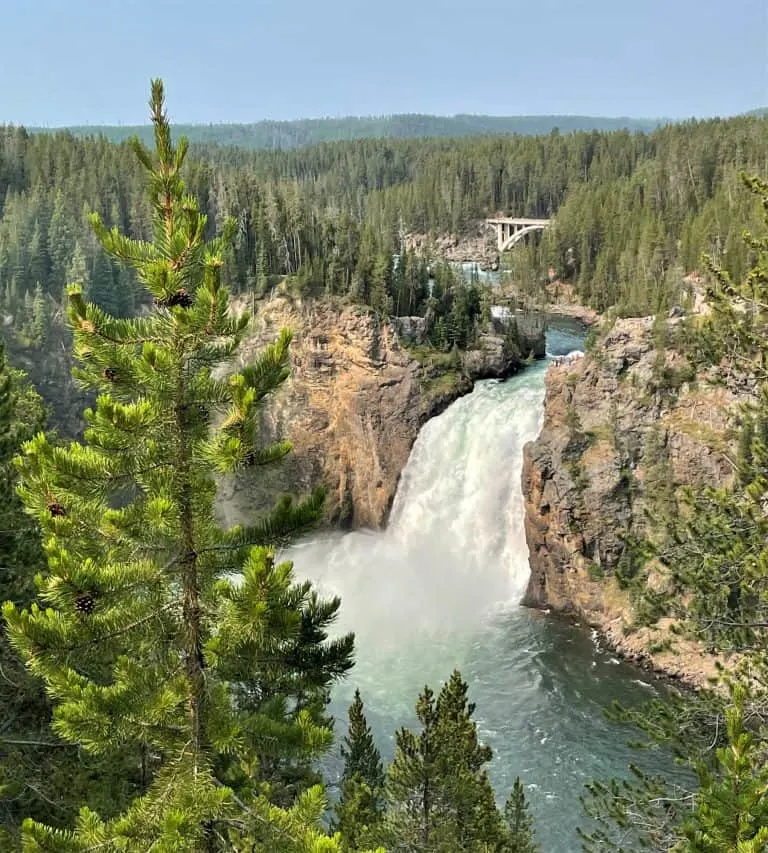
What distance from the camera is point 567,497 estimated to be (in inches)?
1471

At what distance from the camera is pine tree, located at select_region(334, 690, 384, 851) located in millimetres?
16250

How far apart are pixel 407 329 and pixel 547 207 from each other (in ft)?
304

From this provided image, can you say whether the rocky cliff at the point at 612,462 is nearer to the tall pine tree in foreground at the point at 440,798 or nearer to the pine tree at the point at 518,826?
the pine tree at the point at 518,826

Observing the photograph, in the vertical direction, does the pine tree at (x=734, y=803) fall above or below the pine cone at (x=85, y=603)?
below

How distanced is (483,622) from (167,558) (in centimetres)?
3111

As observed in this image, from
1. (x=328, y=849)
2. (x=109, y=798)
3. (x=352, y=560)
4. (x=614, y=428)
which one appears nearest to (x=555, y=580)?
(x=614, y=428)

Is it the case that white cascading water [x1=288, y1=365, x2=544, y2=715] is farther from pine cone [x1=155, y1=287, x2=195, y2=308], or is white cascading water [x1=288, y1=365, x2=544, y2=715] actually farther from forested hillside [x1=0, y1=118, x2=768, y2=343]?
pine cone [x1=155, y1=287, x2=195, y2=308]

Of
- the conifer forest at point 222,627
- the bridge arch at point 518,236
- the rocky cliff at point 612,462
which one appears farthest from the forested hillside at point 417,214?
the conifer forest at point 222,627

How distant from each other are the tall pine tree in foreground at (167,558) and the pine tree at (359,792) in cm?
718

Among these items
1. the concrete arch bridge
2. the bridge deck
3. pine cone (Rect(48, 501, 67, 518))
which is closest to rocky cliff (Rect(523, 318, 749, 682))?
pine cone (Rect(48, 501, 67, 518))

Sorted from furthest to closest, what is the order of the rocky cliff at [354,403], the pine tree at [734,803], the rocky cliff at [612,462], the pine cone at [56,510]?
the rocky cliff at [354,403] < the rocky cliff at [612,462] < the pine cone at [56,510] < the pine tree at [734,803]

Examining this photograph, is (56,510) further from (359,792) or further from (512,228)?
(512,228)

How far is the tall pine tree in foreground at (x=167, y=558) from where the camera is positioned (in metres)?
7.80

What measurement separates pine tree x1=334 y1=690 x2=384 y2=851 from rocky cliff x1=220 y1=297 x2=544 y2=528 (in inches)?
1045
